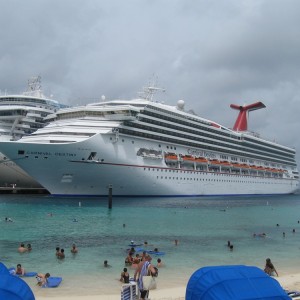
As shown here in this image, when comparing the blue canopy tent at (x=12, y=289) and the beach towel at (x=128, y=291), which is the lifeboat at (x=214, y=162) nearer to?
the beach towel at (x=128, y=291)

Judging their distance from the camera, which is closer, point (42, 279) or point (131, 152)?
point (42, 279)

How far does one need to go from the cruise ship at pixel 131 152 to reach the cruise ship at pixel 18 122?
922 centimetres

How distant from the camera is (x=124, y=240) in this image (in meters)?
25.1

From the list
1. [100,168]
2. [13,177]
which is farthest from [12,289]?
[13,177]

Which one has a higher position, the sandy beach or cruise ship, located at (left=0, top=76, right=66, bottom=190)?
cruise ship, located at (left=0, top=76, right=66, bottom=190)

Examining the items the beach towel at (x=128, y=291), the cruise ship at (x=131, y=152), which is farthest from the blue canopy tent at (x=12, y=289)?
the cruise ship at (x=131, y=152)

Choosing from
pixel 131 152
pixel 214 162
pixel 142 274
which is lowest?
pixel 142 274

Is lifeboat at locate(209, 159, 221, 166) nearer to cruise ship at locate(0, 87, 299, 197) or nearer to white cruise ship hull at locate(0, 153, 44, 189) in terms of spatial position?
cruise ship at locate(0, 87, 299, 197)

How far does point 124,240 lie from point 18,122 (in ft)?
Result: 157

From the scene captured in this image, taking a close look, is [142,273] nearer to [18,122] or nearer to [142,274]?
[142,274]

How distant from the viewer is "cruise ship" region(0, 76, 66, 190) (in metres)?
62.8

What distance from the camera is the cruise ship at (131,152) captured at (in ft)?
151

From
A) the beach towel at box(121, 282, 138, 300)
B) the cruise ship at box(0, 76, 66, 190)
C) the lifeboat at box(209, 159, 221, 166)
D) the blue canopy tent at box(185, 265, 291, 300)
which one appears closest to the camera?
the blue canopy tent at box(185, 265, 291, 300)

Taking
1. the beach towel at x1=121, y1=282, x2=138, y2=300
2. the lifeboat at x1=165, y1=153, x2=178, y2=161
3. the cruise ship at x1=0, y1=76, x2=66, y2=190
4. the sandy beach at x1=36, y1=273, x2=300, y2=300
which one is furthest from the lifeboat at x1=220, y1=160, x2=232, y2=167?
the beach towel at x1=121, y1=282, x2=138, y2=300
